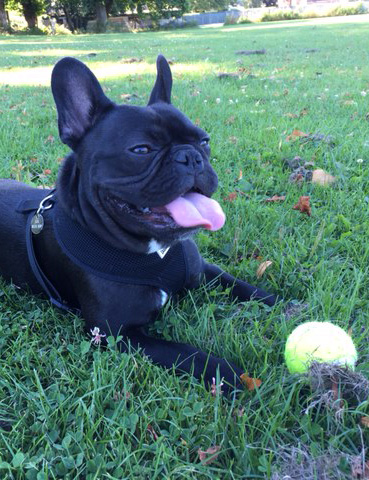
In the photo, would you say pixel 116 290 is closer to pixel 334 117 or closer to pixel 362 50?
pixel 334 117

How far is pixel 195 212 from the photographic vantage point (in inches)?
80.4

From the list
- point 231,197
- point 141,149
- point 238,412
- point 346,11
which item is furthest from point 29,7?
point 238,412

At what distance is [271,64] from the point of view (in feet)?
33.3

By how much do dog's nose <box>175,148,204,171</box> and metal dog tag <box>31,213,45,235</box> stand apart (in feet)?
2.91

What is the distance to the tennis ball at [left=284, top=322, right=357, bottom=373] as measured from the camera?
5.58 ft

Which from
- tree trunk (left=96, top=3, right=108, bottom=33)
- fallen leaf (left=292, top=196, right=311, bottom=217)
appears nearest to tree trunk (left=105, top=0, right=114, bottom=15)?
tree trunk (left=96, top=3, right=108, bottom=33)

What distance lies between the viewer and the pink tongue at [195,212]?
200 cm

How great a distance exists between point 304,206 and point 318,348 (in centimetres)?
169

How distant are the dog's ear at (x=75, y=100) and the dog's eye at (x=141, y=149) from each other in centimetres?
33

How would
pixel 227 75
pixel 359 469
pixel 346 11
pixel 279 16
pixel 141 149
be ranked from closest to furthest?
pixel 359 469 < pixel 141 149 < pixel 227 75 < pixel 346 11 < pixel 279 16

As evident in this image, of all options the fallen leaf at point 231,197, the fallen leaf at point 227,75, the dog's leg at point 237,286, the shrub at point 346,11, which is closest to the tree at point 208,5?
the shrub at point 346,11

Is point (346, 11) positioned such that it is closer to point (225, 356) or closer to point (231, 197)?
point (231, 197)

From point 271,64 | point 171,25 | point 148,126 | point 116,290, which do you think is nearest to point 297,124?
point 148,126

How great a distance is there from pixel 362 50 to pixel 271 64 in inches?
150
